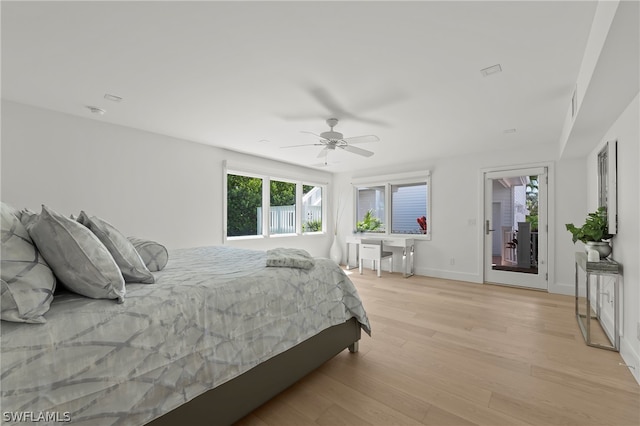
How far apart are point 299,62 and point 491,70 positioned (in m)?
1.53

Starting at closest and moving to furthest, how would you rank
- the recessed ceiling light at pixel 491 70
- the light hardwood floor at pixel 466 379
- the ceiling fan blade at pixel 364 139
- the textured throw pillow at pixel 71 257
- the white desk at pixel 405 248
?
the textured throw pillow at pixel 71 257, the light hardwood floor at pixel 466 379, the recessed ceiling light at pixel 491 70, the ceiling fan blade at pixel 364 139, the white desk at pixel 405 248

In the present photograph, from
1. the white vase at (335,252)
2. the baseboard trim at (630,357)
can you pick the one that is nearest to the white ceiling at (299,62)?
the baseboard trim at (630,357)

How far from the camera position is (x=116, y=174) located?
356 cm

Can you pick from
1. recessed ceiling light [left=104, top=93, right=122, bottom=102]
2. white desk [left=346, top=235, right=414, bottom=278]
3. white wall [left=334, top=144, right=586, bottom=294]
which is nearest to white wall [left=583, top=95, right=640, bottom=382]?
white wall [left=334, top=144, right=586, bottom=294]

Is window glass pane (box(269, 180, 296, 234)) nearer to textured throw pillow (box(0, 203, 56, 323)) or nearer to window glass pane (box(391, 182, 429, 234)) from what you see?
window glass pane (box(391, 182, 429, 234))

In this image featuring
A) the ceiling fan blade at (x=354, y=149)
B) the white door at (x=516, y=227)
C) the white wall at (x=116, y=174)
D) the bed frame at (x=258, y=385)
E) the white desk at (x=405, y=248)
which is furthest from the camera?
the white desk at (x=405, y=248)

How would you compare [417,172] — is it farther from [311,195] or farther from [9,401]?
[9,401]

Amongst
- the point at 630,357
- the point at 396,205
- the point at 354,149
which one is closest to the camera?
the point at 630,357

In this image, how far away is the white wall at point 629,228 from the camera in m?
2.06

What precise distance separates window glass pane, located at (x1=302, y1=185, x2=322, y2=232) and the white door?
3.53m

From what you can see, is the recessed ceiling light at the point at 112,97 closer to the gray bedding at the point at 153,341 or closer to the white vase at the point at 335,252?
the gray bedding at the point at 153,341

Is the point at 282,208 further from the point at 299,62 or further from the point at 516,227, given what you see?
the point at 516,227

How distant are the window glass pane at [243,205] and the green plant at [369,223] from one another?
2399 millimetres

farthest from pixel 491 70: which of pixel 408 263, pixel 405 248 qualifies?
pixel 408 263
